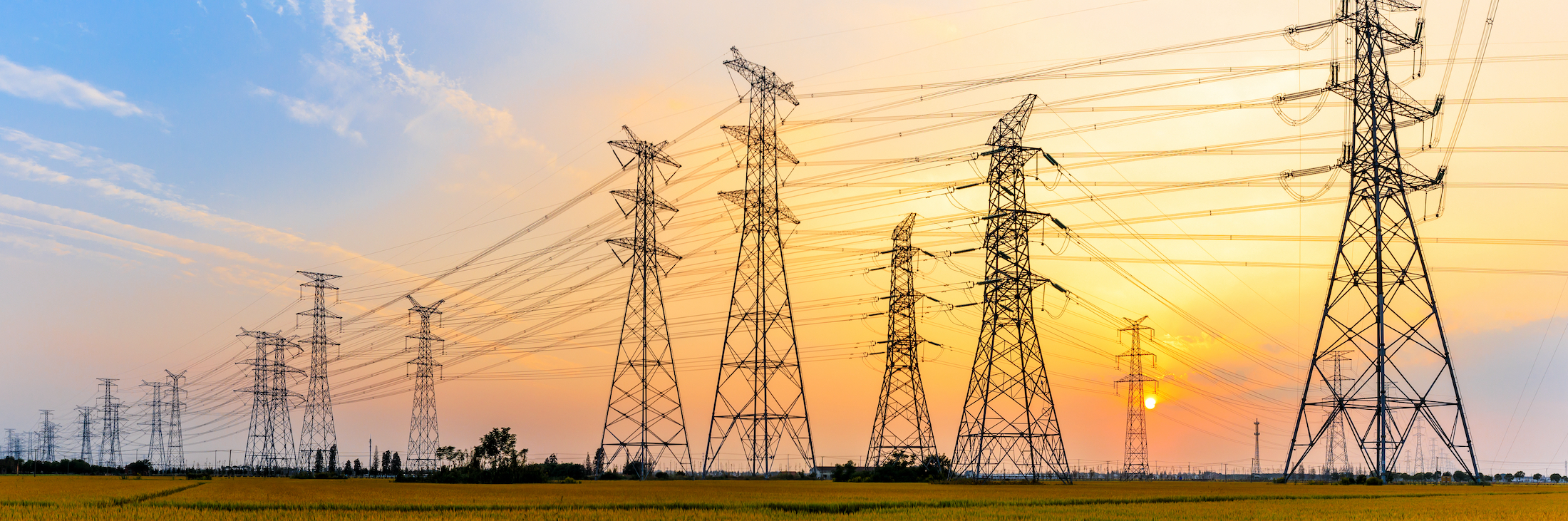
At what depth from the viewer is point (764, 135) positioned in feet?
206

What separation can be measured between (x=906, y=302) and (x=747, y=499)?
32154 mm

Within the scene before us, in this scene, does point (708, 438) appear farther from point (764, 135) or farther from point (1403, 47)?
point (1403, 47)

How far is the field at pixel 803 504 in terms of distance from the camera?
96.0 feet

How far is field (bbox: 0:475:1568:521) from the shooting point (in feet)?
96.0

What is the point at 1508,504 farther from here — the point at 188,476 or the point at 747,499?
the point at 188,476

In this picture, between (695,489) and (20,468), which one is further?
(20,468)

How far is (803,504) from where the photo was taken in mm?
34562

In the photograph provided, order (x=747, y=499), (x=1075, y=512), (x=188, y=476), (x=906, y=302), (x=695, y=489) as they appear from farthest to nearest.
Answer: (x=188, y=476) → (x=906, y=302) → (x=695, y=489) → (x=747, y=499) → (x=1075, y=512)

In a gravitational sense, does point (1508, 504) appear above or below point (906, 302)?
below

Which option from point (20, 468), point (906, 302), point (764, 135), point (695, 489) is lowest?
point (20, 468)

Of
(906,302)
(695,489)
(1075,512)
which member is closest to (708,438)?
(695,489)

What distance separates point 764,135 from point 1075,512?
37.3 metres

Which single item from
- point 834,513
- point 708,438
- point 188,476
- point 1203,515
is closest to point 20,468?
point 188,476

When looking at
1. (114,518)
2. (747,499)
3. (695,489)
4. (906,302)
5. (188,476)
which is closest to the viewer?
(114,518)
